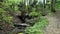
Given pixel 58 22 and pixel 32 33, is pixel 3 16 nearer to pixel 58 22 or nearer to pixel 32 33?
pixel 32 33

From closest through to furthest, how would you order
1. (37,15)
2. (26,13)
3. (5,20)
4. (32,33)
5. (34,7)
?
(32,33) → (5,20) → (37,15) → (26,13) → (34,7)

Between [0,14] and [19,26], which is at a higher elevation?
[0,14]

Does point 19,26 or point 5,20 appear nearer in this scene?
point 5,20

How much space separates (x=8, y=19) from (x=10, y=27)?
939 mm

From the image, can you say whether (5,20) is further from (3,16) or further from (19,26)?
(19,26)

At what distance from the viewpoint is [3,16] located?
524 inches

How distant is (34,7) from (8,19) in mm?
8885

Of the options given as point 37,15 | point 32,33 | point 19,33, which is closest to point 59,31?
point 32,33

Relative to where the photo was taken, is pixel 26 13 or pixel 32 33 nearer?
pixel 32 33

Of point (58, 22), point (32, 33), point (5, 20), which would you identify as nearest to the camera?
point (32, 33)

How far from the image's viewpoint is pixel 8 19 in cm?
1359

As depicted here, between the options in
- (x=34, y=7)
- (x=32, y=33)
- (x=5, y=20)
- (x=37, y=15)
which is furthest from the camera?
(x=34, y=7)

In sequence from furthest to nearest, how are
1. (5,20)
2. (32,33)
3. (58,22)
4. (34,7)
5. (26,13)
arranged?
1. (34,7)
2. (26,13)
3. (58,22)
4. (5,20)
5. (32,33)

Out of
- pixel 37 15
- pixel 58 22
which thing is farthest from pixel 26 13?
pixel 58 22
